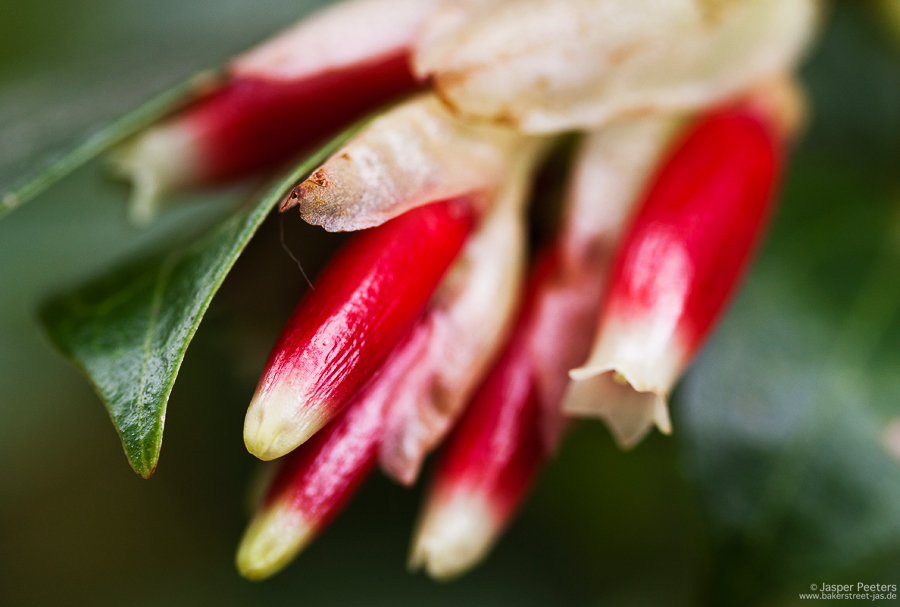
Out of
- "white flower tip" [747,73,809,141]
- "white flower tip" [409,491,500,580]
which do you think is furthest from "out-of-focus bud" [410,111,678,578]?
"white flower tip" [747,73,809,141]

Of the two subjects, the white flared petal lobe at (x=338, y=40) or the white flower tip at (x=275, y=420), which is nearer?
the white flower tip at (x=275, y=420)

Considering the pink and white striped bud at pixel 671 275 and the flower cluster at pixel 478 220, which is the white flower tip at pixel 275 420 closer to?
the flower cluster at pixel 478 220

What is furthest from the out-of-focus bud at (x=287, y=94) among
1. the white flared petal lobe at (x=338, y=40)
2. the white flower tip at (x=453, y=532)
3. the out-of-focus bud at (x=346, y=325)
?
the white flower tip at (x=453, y=532)

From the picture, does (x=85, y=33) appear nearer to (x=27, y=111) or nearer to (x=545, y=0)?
(x=27, y=111)

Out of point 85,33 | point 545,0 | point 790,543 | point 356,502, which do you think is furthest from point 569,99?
point 85,33

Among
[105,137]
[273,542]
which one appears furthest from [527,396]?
[105,137]

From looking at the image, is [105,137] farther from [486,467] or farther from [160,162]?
[486,467]
